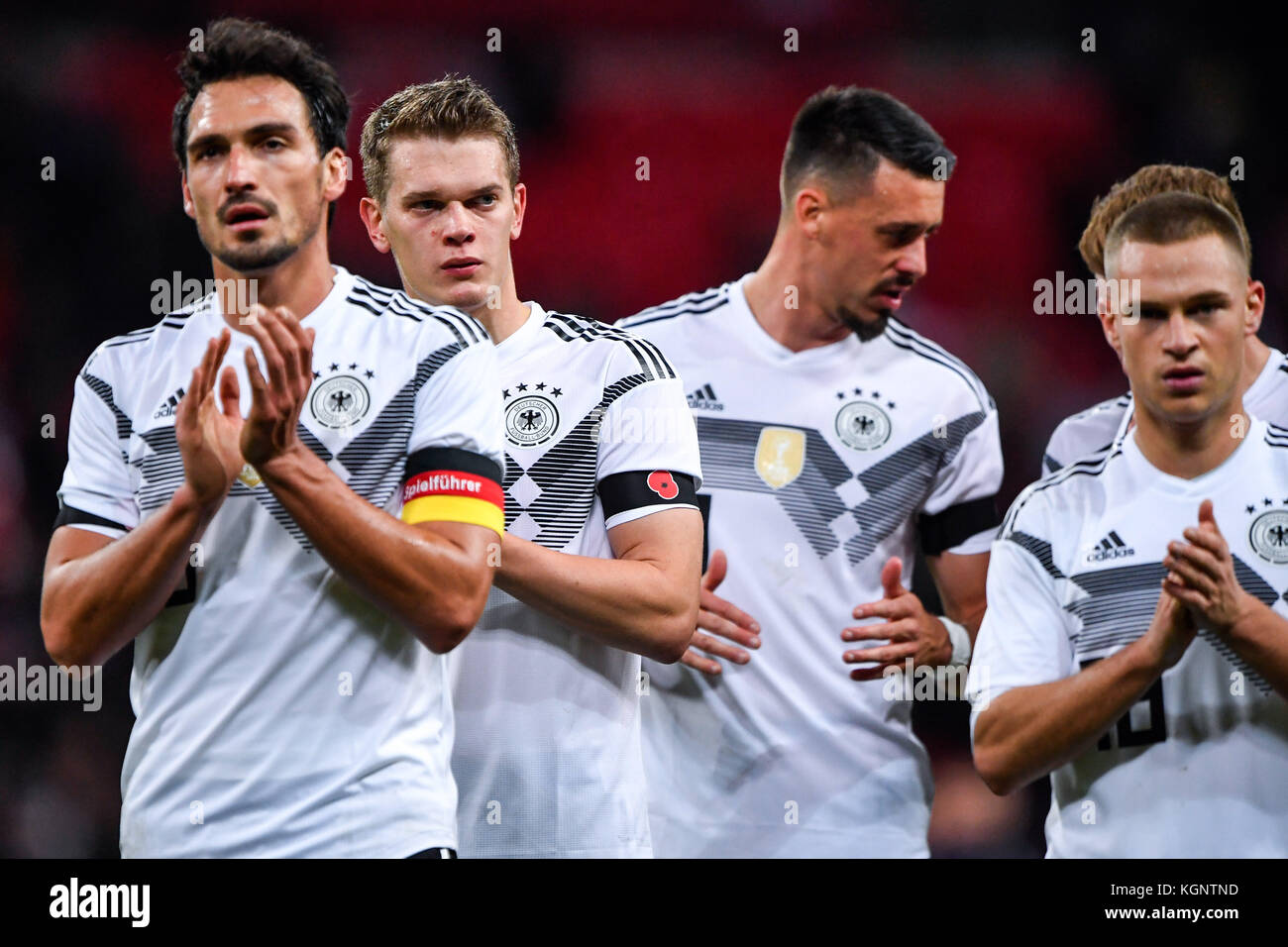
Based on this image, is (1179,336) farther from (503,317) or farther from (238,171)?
Answer: (238,171)

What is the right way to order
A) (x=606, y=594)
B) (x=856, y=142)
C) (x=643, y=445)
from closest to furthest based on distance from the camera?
(x=606, y=594) < (x=643, y=445) < (x=856, y=142)

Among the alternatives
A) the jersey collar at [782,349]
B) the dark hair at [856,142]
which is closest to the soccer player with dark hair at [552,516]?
the jersey collar at [782,349]

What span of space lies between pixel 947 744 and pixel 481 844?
2074mm

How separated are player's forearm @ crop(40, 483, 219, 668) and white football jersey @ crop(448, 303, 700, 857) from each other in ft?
2.27

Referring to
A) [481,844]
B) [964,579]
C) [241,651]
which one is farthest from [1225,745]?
[241,651]

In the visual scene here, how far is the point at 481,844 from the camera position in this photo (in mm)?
3062

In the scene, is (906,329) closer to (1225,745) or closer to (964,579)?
(964,579)

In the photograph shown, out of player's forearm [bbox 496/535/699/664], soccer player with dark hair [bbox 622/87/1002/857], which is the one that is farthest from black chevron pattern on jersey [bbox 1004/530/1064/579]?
player's forearm [bbox 496/535/699/664]

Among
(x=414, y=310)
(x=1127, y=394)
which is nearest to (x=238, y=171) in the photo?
(x=414, y=310)

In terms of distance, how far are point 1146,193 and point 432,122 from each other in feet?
5.86

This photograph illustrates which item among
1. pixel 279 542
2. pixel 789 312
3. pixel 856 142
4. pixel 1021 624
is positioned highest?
pixel 856 142

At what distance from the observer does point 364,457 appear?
8.85ft

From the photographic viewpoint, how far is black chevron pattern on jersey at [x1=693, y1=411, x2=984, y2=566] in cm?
Answer: 376

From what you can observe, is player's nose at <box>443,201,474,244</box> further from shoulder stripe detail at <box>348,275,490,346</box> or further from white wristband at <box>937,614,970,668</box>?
white wristband at <box>937,614,970,668</box>
